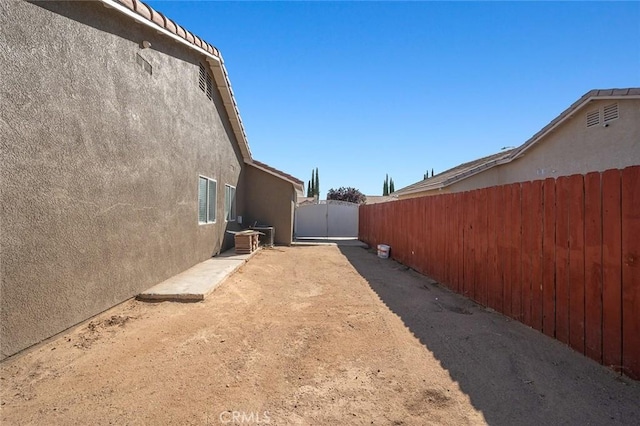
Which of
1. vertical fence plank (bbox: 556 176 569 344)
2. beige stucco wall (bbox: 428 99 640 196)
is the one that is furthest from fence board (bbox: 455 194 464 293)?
beige stucco wall (bbox: 428 99 640 196)

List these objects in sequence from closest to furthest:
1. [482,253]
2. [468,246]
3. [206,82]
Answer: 1. [482,253]
2. [468,246]
3. [206,82]

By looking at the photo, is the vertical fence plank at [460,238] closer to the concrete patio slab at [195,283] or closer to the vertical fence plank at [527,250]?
the vertical fence plank at [527,250]

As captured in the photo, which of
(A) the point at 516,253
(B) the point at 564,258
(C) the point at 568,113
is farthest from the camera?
(C) the point at 568,113

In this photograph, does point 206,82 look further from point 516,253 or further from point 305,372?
point 516,253

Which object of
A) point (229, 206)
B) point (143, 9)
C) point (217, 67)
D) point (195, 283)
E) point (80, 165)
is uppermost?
point (217, 67)

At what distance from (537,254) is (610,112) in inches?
283

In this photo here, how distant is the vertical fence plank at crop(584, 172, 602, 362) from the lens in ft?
11.3

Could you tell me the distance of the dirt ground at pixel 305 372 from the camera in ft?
8.94

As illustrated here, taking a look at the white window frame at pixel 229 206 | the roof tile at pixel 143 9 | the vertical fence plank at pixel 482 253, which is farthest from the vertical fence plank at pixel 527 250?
the white window frame at pixel 229 206

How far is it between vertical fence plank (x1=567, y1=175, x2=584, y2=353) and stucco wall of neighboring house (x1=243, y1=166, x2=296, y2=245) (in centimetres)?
1168

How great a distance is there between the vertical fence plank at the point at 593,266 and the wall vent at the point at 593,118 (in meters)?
7.51

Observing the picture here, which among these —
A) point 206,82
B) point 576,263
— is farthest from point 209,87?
point 576,263

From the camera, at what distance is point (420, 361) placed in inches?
145

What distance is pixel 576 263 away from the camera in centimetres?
375
